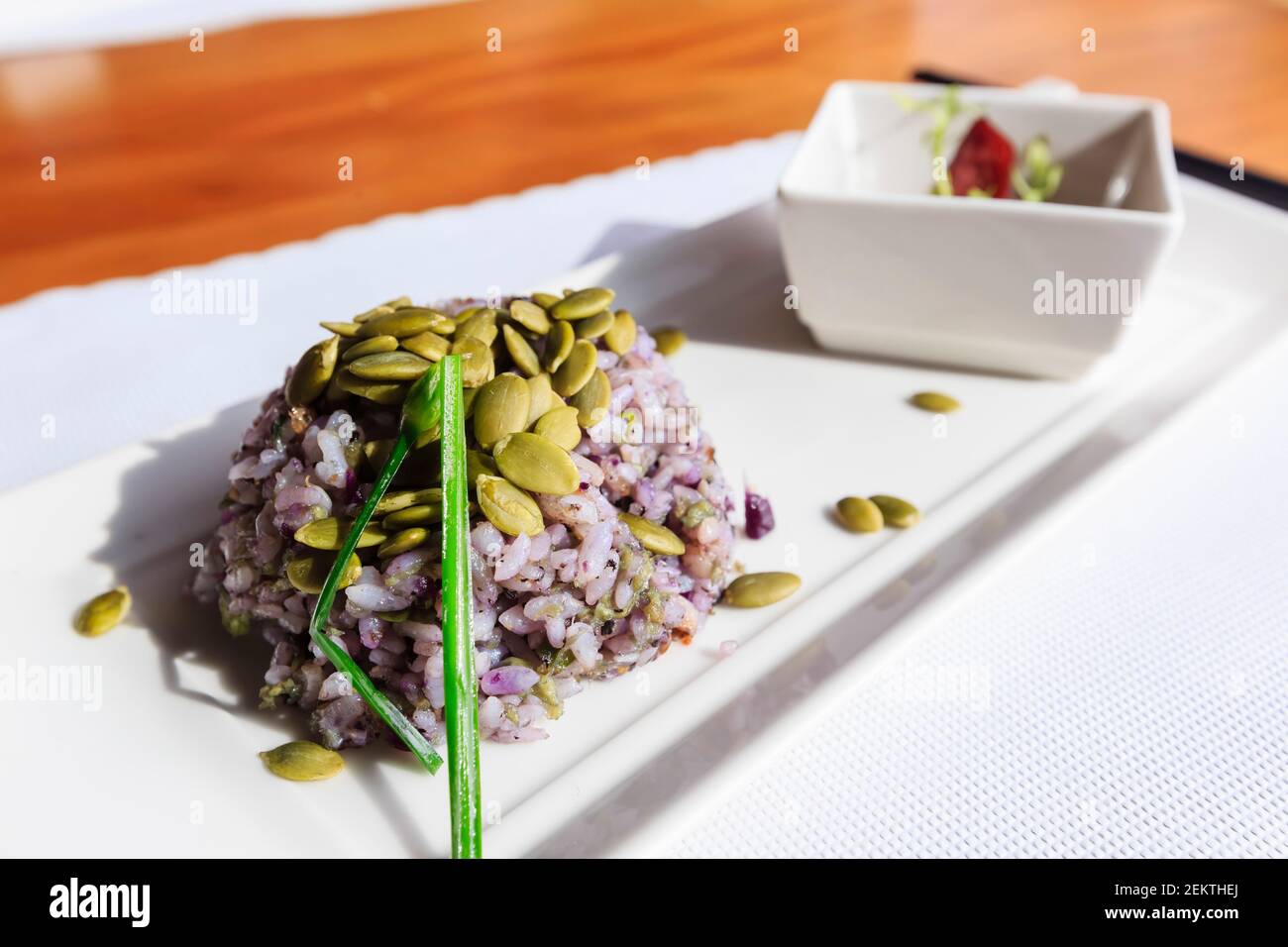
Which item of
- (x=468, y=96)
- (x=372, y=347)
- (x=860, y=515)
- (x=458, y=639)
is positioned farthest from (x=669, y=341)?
(x=468, y=96)

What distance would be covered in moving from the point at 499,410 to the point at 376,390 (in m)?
0.19

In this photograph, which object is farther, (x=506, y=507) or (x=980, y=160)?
(x=980, y=160)

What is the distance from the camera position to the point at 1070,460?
6.93ft

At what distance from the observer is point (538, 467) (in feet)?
5.07

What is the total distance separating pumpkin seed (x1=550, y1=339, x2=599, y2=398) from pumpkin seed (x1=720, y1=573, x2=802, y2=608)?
409 mm

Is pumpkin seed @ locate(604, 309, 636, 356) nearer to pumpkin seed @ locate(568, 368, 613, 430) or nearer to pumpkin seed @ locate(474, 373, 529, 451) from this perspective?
pumpkin seed @ locate(568, 368, 613, 430)

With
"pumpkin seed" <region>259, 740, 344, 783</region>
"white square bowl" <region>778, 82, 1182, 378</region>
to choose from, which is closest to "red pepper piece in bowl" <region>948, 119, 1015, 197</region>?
"white square bowl" <region>778, 82, 1182, 378</region>

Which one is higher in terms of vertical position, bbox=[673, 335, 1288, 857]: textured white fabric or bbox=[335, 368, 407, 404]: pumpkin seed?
bbox=[335, 368, 407, 404]: pumpkin seed

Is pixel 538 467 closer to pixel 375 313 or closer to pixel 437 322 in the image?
pixel 437 322

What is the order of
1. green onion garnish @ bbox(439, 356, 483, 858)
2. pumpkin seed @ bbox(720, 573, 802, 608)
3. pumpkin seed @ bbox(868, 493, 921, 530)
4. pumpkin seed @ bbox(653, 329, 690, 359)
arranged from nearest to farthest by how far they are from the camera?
1. green onion garnish @ bbox(439, 356, 483, 858)
2. pumpkin seed @ bbox(720, 573, 802, 608)
3. pumpkin seed @ bbox(868, 493, 921, 530)
4. pumpkin seed @ bbox(653, 329, 690, 359)

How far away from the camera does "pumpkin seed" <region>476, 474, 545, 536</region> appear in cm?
151

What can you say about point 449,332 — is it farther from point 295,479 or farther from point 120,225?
point 120,225

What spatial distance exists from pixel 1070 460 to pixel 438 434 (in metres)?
1.22

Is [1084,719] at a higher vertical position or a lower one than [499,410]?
lower
